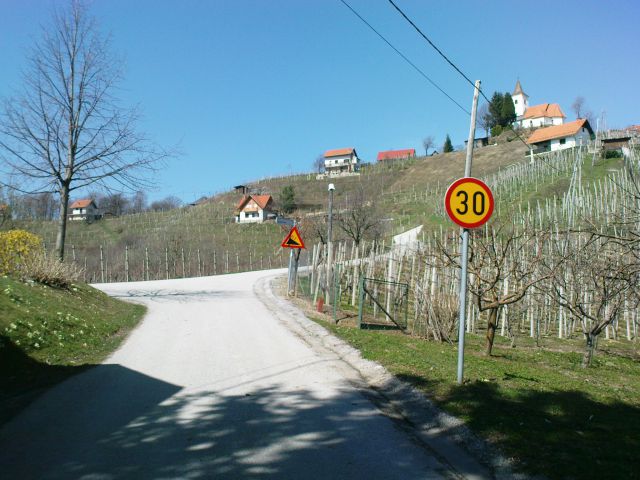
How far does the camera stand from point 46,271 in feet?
45.2

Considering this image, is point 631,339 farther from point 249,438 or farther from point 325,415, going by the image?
point 249,438

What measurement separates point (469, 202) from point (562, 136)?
7967 centimetres

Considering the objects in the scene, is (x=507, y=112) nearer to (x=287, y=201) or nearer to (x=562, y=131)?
(x=562, y=131)

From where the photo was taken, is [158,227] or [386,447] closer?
[386,447]

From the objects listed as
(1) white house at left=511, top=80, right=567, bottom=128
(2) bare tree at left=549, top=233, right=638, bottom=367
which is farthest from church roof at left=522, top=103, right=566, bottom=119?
(2) bare tree at left=549, top=233, right=638, bottom=367

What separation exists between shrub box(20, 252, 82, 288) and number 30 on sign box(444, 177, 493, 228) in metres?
11.3

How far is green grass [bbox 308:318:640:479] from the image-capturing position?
4312mm

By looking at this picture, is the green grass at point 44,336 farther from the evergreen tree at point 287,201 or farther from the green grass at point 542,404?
the evergreen tree at point 287,201

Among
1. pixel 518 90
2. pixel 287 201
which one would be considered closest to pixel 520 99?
pixel 518 90

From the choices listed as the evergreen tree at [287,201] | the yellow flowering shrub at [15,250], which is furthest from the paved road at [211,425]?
the evergreen tree at [287,201]

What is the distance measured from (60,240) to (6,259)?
405 centimetres

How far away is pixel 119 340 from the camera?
35.5ft

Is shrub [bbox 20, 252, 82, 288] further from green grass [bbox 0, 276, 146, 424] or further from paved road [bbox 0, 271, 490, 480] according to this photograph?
paved road [bbox 0, 271, 490, 480]

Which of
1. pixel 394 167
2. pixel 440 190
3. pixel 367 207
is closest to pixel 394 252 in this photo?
pixel 367 207
